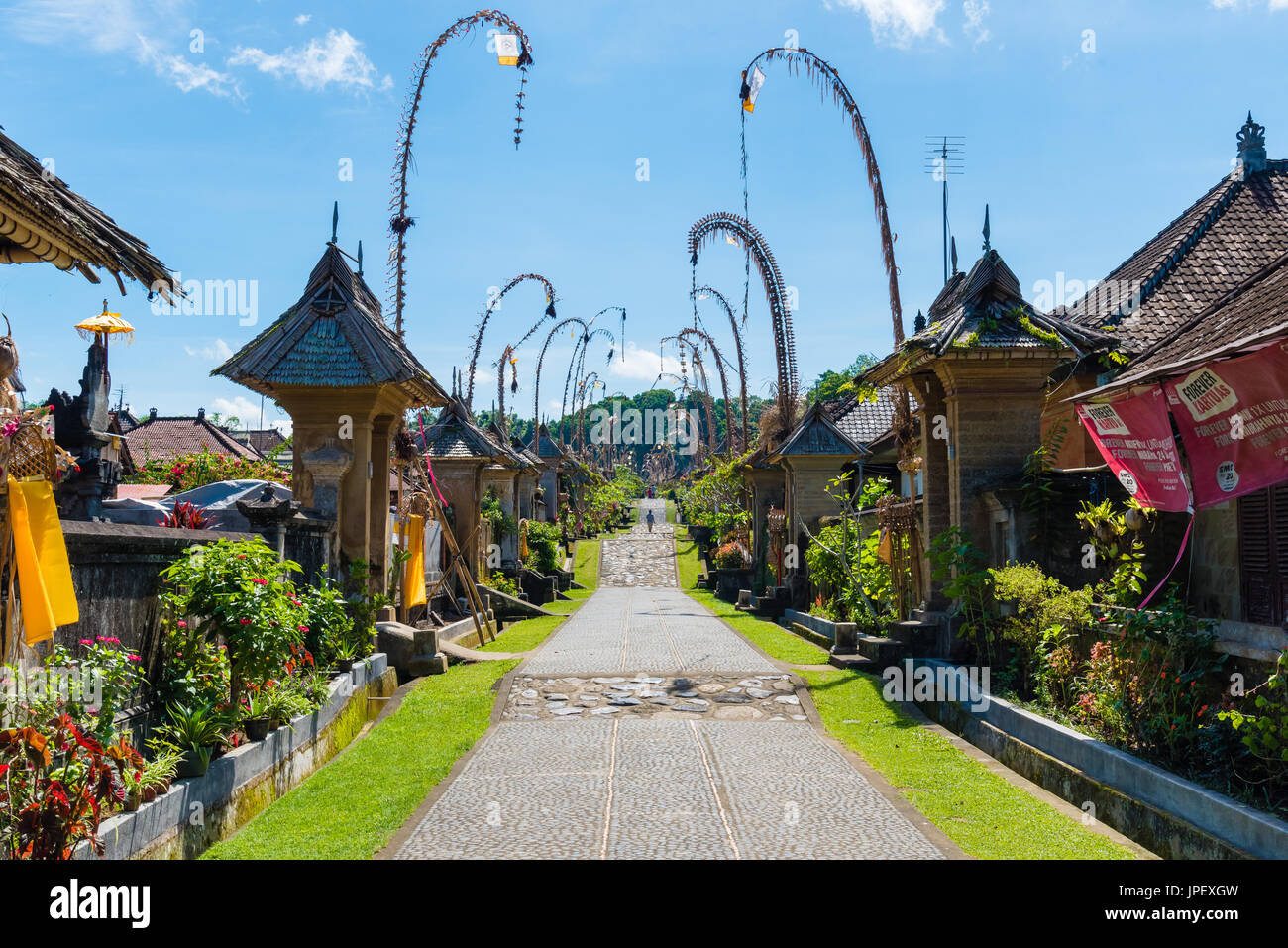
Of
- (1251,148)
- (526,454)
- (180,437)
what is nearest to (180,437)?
(180,437)

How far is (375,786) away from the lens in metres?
7.57

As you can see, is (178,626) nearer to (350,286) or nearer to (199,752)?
(199,752)

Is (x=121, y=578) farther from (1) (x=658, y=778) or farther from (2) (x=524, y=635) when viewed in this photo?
(2) (x=524, y=635)

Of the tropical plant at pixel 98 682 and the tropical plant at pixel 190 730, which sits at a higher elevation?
the tropical plant at pixel 98 682

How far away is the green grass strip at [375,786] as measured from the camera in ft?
19.7

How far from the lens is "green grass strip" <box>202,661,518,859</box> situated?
19.7ft

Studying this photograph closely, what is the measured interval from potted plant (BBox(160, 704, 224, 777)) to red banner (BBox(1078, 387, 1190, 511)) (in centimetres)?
741

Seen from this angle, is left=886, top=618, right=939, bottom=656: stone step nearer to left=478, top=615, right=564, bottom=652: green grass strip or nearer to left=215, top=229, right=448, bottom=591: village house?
left=478, top=615, right=564, bottom=652: green grass strip

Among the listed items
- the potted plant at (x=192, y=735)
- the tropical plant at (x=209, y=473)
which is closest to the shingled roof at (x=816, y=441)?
the tropical plant at (x=209, y=473)

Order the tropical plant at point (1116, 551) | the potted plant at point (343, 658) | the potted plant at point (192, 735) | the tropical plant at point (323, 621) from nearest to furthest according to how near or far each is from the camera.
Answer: the potted plant at point (192, 735)
the tropical plant at point (1116, 551)
the tropical plant at point (323, 621)
the potted plant at point (343, 658)

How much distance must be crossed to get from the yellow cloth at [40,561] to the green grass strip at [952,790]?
5.40 metres

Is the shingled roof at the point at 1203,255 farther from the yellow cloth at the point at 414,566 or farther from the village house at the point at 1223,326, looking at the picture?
the yellow cloth at the point at 414,566

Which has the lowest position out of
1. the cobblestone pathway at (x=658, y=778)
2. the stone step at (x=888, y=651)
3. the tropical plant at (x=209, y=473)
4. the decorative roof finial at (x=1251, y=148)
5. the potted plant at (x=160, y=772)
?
the cobblestone pathway at (x=658, y=778)

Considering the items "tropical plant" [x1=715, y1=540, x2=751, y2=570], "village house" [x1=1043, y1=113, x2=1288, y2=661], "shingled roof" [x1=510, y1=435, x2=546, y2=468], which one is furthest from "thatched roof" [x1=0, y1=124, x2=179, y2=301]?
"shingled roof" [x1=510, y1=435, x2=546, y2=468]
